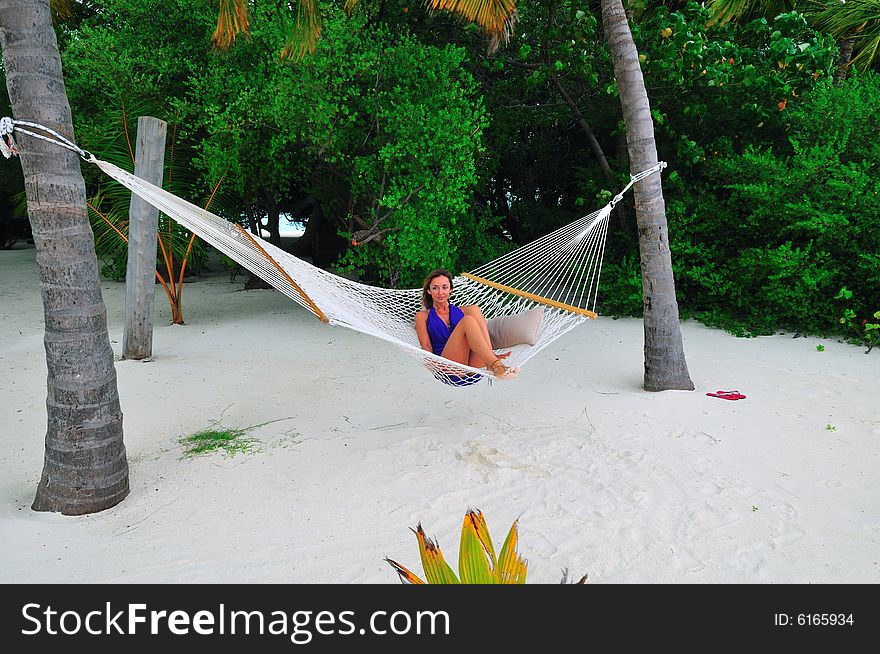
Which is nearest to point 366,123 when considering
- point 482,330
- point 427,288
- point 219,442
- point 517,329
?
point 427,288

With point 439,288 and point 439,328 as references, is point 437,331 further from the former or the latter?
point 439,288

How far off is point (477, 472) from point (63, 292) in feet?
4.67

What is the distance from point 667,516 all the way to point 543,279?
6.13 ft

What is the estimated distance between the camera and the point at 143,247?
156 inches

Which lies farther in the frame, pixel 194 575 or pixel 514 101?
pixel 514 101

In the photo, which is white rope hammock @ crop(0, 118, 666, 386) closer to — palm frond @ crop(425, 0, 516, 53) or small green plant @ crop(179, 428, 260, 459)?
small green plant @ crop(179, 428, 260, 459)

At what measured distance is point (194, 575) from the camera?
171 cm

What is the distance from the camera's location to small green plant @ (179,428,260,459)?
2604 mm

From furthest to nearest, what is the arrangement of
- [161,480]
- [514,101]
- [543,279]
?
[514,101] → [543,279] → [161,480]

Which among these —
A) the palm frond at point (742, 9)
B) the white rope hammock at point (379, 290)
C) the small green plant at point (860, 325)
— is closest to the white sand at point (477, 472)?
the small green plant at point (860, 325)

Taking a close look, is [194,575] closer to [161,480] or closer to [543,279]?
[161,480]

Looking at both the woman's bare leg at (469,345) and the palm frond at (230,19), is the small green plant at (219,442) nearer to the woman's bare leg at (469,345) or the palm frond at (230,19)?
the woman's bare leg at (469,345)

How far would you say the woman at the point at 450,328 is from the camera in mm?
2615

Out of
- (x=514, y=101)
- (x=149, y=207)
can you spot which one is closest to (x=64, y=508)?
(x=149, y=207)
